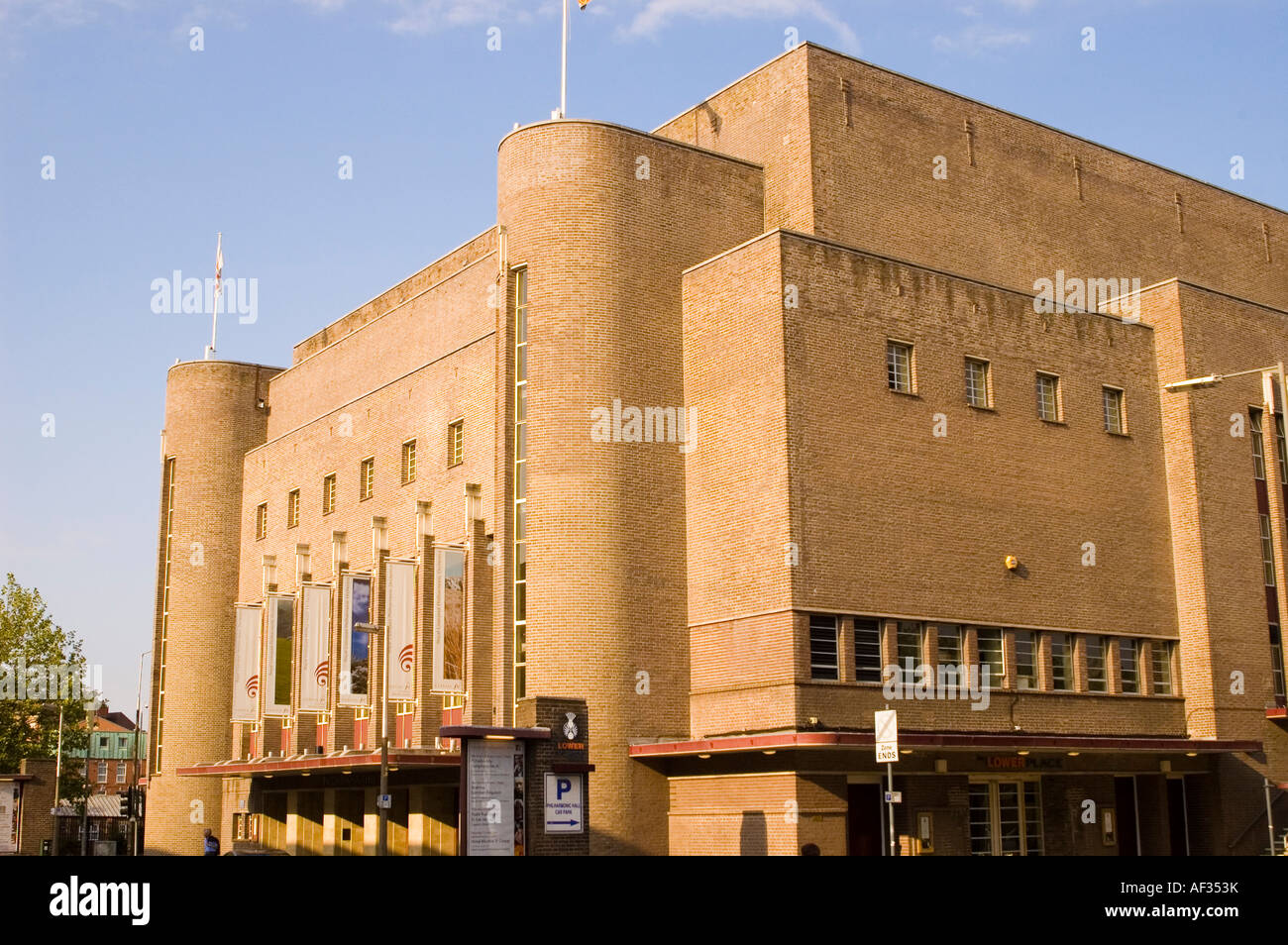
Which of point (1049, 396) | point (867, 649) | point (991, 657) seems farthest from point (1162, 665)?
point (867, 649)

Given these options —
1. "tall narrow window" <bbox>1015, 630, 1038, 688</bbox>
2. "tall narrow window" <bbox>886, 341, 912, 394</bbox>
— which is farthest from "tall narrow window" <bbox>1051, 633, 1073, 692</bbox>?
"tall narrow window" <bbox>886, 341, 912, 394</bbox>

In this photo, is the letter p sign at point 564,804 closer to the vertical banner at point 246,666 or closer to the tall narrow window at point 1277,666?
the tall narrow window at point 1277,666

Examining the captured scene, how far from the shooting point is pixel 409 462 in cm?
4372

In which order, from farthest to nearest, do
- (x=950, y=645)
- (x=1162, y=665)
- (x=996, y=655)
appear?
(x=1162, y=665) < (x=996, y=655) < (x=950, y=645)

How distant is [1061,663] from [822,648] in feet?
25.8

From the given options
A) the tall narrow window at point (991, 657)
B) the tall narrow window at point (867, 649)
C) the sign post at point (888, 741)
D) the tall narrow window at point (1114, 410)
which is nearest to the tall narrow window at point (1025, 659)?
the tall narrow window at point (991, 657)

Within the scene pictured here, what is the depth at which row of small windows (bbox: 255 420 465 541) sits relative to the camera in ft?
134

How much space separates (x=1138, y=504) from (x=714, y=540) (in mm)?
12517

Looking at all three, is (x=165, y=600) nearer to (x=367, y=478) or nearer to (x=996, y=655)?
(x=367, y=478)

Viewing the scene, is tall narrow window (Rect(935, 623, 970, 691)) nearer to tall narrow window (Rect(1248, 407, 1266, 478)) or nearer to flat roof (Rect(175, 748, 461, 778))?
flat roof (Rect(175, 748, 461, 778))

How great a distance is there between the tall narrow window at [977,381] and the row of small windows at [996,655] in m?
5.77
